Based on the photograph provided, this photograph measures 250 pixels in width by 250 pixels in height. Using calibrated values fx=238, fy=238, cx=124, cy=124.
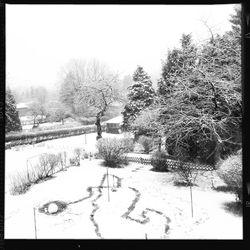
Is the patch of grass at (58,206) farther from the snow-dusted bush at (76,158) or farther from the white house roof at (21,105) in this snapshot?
the white house roof at (21,105)

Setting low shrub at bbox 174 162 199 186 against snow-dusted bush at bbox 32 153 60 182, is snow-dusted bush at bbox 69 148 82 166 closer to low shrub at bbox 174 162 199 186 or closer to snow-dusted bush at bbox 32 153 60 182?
snow-dusted bush at bbox 32 153 60 182

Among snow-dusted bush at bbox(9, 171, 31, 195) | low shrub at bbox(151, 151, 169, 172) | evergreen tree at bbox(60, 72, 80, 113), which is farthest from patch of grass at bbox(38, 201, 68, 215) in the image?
evergreen tree at bbox(60, 72, 80, 113)

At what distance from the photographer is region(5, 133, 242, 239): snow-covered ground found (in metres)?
3.89

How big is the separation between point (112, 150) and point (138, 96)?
2.22m

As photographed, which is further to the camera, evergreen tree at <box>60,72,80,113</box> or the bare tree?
evergreen tree at <box>60,72,80,113</box>

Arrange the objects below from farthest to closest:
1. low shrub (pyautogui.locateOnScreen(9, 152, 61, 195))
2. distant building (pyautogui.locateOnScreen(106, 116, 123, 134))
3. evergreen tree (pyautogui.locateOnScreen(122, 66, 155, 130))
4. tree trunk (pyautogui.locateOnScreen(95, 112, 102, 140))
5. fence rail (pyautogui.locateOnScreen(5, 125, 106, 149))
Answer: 1. distant building (pyautogui.locateOnScreen(106, 116, 123, 134))
2. tree trunk (pyautogui.locateOnScreen(95, 112, 102, 140))
3. evergreen tree (pyautogui.locateOnScreen(122, 66, 155, 130))
4. fence rail (pyautogui.locateOnScreen(5, 125, 106, 149))
5. low shrub (pyautogui.locateOnScreen(9, 152, 61, 195))

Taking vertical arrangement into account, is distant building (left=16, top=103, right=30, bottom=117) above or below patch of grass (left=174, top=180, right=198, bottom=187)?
above

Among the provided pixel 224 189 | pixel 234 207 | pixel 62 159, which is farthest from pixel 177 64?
pixel 62 159

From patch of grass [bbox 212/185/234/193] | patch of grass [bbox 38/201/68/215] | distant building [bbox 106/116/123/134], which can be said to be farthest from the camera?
distant building [bbox 106/116/123/134]

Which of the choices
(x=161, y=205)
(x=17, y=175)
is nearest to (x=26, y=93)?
(x=17, y=175)

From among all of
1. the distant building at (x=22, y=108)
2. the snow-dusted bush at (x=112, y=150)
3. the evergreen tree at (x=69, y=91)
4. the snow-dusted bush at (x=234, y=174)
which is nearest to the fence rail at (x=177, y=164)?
the snow-dusted bush at (x=112, y=150)

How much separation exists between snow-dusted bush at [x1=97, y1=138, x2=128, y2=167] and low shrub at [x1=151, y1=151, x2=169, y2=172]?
3.30ft

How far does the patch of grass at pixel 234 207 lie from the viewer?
422cm

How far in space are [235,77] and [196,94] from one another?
0.93 meters
